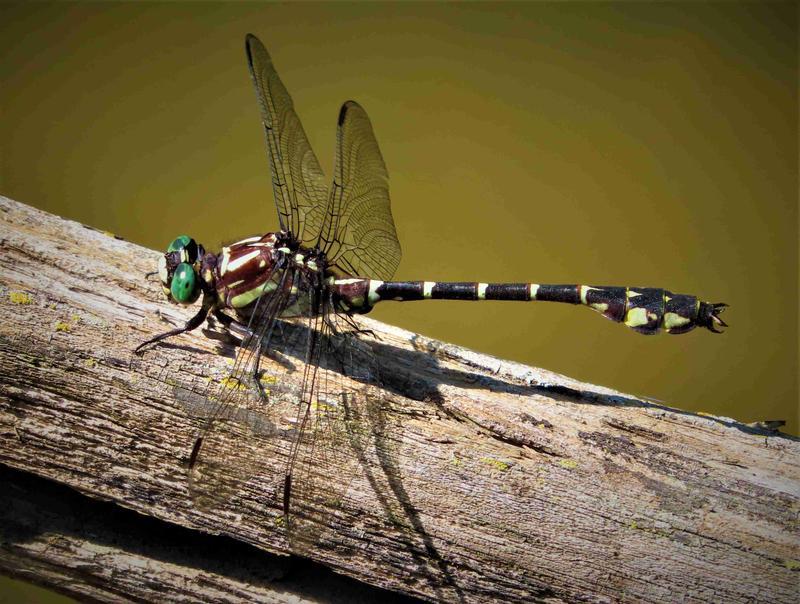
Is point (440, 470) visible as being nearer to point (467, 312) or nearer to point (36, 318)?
point (36, 318)

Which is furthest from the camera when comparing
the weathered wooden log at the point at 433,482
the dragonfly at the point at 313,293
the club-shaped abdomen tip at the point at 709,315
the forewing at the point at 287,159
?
the forewing at the point at 287,159

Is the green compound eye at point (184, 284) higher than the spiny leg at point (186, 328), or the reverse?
the green compound eye at point (184, 284)

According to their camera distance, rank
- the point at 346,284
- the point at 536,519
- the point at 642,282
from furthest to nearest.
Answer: the point at 642,282
the point at 346,284
the point at 536,519

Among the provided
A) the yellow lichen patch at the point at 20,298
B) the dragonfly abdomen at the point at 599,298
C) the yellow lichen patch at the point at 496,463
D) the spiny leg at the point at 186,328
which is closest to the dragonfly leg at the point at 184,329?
the spiny leg at the point at 186,328

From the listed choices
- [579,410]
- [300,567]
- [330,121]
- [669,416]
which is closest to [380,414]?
[300,567]

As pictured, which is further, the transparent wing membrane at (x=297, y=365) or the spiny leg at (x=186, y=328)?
the spiny leg at (x=186, y=328)

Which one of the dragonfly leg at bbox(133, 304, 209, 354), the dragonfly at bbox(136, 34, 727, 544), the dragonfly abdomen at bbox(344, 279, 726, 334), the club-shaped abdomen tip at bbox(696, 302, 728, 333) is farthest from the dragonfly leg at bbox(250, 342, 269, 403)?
the club-shaped abdomen tip at bbox(696, 302, 728, 333)

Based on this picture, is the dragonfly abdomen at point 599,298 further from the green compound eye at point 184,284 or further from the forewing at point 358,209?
the green compound eye at point 184,284
